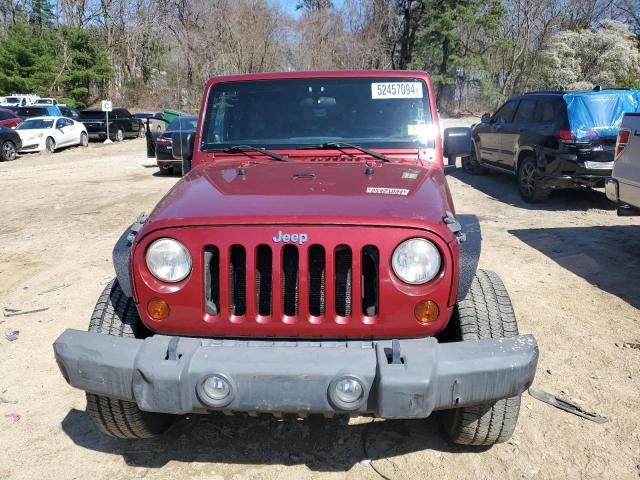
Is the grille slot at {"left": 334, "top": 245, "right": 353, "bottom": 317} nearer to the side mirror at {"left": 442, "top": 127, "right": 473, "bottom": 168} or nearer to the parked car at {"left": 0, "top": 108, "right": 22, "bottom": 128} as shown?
the side mirror at {"left": 442, "top": 127, "right": 473, "bottom": 168}

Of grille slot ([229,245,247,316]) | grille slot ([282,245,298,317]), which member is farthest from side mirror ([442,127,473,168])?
grille slot ([229,245,247,316])

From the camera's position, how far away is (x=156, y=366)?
232 cm

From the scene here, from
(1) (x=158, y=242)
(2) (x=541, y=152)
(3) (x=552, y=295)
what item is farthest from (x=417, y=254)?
(2) (x=541, y=152)

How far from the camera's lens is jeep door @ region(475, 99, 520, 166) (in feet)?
35.4

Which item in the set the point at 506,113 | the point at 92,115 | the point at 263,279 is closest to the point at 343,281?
the point at 263,279

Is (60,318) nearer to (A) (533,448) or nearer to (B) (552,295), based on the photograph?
(A) (533,448)

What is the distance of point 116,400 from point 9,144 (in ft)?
61.2

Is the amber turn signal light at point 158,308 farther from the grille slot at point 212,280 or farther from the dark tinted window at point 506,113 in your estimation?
the dark tinted window at point 506,113

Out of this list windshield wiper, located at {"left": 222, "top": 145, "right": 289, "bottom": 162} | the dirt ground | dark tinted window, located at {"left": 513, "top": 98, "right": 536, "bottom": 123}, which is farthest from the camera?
dark tinted window, located at {"left": 513, "top": 98, "right": 536, "bottom": 123}

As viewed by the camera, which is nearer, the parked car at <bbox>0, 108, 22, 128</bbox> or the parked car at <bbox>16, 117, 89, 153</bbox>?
the parked car at <bbox>16, 117, 89, 153</bbox>

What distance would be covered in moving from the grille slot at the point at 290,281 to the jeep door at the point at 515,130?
26.5 ft

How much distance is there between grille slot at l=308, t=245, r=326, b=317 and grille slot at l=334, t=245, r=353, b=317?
0.06 m

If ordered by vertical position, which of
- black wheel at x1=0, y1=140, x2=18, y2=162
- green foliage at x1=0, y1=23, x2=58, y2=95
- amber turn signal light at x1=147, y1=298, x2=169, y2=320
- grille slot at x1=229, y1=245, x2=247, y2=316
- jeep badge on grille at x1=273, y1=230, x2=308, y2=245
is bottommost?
black wheel at x1=0, y1=140, x2=18, y2=162

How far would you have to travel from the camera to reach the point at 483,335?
8.72ft
